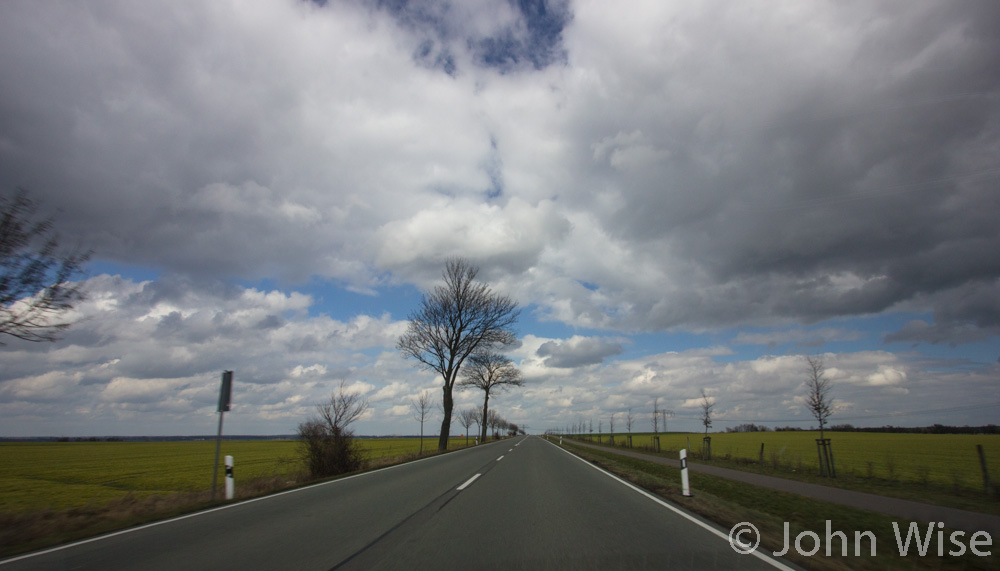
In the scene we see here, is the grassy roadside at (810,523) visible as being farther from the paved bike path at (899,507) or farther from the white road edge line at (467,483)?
the white road edge line at (467,483)

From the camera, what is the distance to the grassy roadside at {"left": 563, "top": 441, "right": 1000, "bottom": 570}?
5.53 metres

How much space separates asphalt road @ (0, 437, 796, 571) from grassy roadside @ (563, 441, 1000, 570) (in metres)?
0.71

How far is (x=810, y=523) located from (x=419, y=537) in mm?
6726

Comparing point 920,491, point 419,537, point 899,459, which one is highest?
point 419,537

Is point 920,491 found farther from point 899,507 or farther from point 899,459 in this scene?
point 899,459

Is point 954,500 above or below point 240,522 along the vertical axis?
below

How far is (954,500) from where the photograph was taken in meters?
11.5

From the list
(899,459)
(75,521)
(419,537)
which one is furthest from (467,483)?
(899,459)

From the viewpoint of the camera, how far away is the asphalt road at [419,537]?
495 centimetres

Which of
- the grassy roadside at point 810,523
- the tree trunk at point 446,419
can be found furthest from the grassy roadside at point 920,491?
the tree trunk at point 446,419

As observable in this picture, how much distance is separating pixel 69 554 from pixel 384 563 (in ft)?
12.9

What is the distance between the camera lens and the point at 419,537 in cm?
601

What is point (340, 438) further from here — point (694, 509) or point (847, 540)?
point (847, 540)

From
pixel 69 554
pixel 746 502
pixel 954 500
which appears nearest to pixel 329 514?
pixel 69 554
